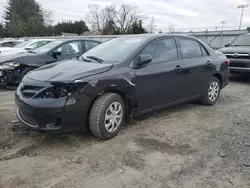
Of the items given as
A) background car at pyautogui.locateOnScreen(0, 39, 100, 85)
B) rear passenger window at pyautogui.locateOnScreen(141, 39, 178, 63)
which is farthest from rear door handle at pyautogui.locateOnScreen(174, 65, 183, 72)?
background car at pyautogui.locateOnScreen(0, 39, 100, 85)

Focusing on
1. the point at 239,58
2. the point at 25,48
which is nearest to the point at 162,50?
the point at 239,58

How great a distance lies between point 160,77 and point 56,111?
76.0 inches

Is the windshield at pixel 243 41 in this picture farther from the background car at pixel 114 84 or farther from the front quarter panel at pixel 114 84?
the front quarter panel at pixel 114 84

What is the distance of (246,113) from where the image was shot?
5289 millimetres

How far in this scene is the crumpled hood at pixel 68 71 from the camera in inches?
135

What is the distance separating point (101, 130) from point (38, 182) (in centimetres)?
117

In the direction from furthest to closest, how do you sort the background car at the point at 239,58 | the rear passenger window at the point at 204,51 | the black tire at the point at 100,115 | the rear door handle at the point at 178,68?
1. the background car at the point at 239,58
2. the rear passenger window at the point at 204,51
3. the rear door handle at the point at 178,68
4. the black tire at the point at 100,115

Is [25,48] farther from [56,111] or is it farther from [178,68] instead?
[56,111]

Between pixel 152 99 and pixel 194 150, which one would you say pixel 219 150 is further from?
pixel 152 99

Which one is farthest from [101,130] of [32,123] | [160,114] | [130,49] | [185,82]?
[185,82]

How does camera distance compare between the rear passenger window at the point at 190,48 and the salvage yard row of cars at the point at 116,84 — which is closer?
the salvage yard row of cars at the point at 116,84

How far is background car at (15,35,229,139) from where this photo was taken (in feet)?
10.9

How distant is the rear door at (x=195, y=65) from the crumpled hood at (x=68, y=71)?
1.84 meters

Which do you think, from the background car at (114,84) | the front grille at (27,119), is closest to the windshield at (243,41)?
the background car at (114,84)
